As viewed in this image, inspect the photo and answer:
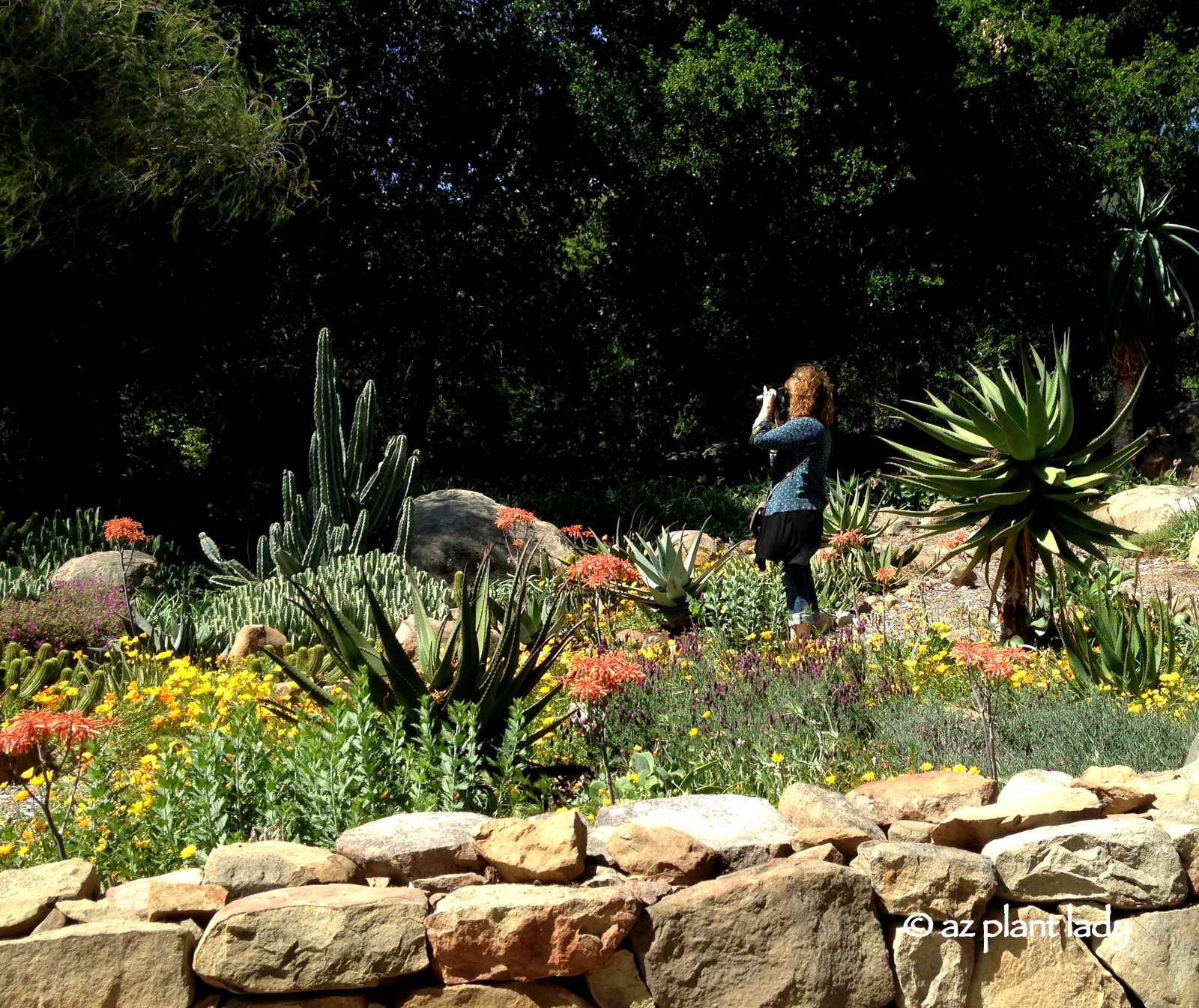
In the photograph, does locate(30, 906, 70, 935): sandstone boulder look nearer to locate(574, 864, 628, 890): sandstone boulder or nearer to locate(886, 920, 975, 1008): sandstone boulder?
locate(574, 864, 628, 890): sandstone boulder

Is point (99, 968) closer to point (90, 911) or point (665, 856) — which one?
point (90, 911)

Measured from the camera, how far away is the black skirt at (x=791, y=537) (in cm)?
645

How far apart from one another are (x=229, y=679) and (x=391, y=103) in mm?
10397

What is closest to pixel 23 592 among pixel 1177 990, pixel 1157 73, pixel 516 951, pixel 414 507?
pixel 414 507

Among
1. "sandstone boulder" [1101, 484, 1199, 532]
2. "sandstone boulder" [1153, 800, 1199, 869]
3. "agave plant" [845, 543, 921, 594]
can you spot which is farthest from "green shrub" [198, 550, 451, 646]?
"sandstone boulder" [1101, 484, 1199, 532]

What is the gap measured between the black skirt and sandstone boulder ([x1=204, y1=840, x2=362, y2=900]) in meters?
4.02

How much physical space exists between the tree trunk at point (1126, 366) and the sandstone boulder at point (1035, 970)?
47.1 feet

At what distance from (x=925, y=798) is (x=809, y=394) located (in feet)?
12.1

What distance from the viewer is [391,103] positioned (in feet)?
44.7

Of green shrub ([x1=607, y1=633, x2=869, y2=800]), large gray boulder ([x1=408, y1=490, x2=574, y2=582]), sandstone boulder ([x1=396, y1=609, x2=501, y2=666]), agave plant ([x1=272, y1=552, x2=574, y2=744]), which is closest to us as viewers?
agave plant ([x1=272, y1=552, x2=574, y2=744])

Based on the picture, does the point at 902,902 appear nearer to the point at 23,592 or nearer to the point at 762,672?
the point at 762,672

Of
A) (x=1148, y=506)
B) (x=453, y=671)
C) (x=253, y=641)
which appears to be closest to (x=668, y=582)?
(x=253, y=641)

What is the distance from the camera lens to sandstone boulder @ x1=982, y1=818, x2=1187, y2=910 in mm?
2828

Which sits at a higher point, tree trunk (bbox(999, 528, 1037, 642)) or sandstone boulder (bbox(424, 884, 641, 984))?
tree trunk (bbox(999, 528, 1037, 642))
